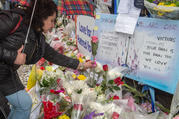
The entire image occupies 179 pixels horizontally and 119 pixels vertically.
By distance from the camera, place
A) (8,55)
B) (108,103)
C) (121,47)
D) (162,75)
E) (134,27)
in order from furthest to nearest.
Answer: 1. (121,47)
2. (134,27)
3. (162,75)
4. (108,103)
5. (8,55)

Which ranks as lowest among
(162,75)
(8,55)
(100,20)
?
(162,75)

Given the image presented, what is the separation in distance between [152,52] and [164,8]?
460 mm

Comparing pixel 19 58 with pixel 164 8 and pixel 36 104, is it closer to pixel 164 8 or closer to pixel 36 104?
pixel 36 104

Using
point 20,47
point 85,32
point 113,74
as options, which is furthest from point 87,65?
point 85,32

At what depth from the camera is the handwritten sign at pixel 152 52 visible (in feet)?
5.29

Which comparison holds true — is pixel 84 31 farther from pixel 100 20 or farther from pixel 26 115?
pixel 26 115

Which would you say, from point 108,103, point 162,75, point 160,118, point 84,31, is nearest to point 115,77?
point 108,103

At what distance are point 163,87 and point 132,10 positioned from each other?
0.89 meters

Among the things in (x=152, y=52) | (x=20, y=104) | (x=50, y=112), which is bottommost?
(x=20, y=104)

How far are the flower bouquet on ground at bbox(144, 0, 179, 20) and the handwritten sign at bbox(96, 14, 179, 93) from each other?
0.23 feet

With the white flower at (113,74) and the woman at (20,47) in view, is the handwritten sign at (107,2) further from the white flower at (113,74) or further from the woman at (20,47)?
the white flower at (113,74)

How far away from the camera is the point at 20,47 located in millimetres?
1471

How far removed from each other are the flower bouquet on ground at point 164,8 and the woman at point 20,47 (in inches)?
31.2

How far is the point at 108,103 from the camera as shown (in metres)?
1.46
